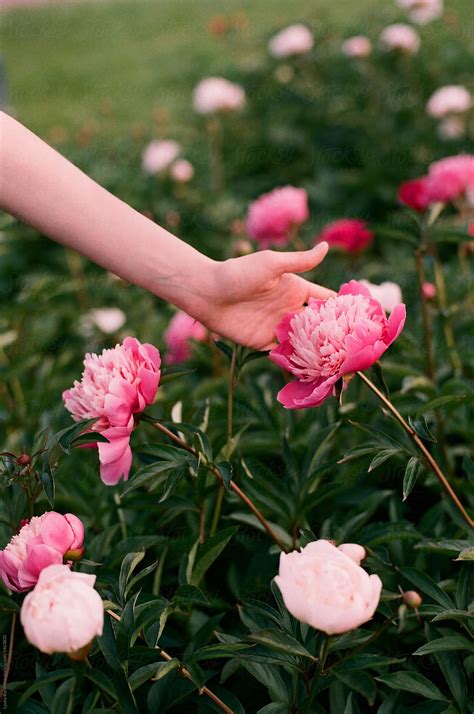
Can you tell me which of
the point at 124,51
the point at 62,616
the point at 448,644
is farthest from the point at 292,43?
the point at 124,51

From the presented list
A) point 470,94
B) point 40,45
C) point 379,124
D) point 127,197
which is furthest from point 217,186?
point 40,45

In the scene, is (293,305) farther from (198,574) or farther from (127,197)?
(127,197)

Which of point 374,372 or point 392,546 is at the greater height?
point 374,372

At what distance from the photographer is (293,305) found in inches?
45.1

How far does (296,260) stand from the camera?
1064 millimetres

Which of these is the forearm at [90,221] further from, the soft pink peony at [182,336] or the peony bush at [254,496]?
the soft pink peony at [182,336]

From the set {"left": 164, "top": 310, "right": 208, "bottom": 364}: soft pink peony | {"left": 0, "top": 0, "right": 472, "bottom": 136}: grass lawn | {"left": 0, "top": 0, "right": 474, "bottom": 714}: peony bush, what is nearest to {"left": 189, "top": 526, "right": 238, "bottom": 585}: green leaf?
{"left": 0, "top": 0, "right": 474, "bottom": 714}: peony bush

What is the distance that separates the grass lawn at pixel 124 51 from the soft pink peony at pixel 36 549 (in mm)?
3131

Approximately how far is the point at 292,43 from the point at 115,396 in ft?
8.43

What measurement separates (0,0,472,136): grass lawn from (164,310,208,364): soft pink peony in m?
2.26

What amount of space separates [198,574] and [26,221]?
49 cm

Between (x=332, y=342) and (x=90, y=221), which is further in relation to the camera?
(x=90, y=221)

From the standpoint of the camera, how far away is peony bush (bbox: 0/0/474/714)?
858mm

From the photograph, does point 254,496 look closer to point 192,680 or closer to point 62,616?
point 192,680
